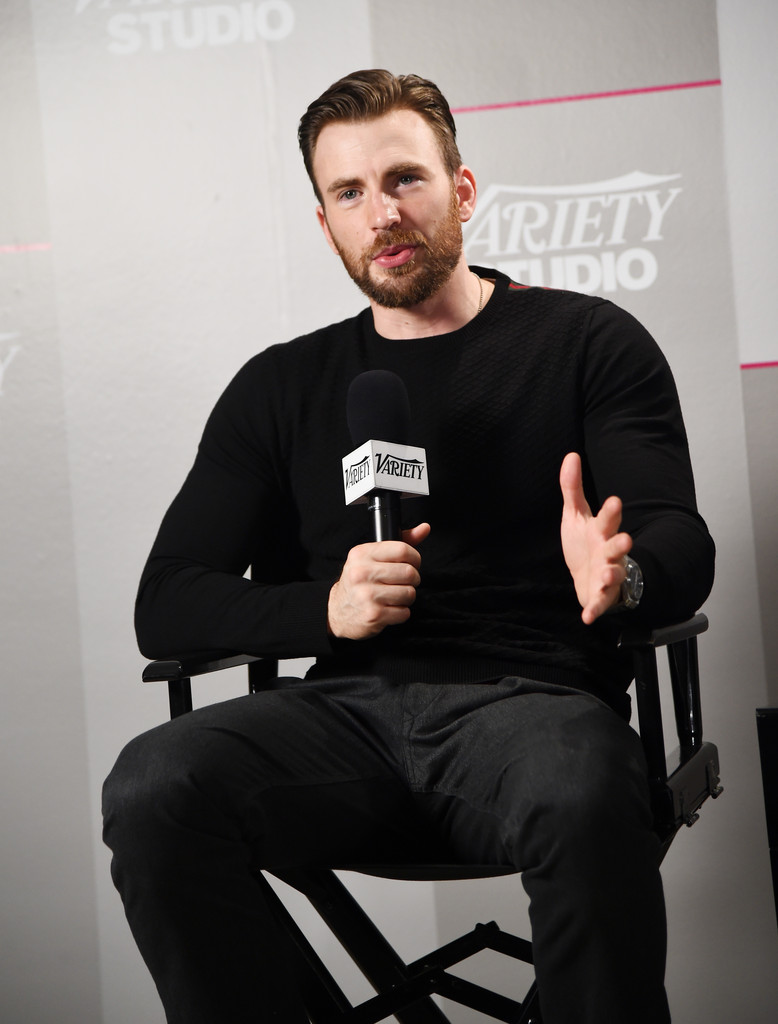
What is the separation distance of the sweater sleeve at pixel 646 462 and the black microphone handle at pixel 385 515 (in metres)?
0.30

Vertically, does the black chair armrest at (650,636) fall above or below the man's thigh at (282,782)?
above

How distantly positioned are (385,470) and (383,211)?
1.94 feet

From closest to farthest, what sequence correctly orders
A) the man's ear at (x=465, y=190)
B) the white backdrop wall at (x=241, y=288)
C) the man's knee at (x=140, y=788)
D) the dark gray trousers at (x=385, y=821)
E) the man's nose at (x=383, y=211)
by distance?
the dark gray trousers at (x=385, y=821) < the man's knee at (x=140, y=788) < the man's nose at (x=383, y=211) < the man's ear at (x=465, y=190) < the white backdrop wall at (x=241, y=288)

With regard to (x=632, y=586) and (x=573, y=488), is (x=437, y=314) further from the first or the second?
(x=632, y=586)

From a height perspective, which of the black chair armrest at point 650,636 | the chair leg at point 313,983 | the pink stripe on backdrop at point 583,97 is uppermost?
the pink stripe on backdrop at point 583,97

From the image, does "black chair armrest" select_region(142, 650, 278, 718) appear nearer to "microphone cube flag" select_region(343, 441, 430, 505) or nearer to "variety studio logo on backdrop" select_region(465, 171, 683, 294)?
"microphone cube flag" select_region(343, 441, 430, 505)

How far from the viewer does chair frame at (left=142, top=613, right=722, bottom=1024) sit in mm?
1257

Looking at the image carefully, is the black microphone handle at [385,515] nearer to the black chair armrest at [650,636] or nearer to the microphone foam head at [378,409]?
→ the microphone foam head at [378,409]

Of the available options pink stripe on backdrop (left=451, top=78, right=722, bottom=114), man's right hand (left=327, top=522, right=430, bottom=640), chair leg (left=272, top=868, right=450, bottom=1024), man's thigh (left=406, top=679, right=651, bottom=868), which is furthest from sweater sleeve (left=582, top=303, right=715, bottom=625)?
pink stripe on backdrop (left=451, top=78, right=722, bottom=114)

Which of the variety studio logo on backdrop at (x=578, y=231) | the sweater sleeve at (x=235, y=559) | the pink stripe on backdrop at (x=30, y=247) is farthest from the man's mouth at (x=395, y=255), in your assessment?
the pink stripe on backdrop at (x=30, y=247)

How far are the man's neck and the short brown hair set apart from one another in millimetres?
207

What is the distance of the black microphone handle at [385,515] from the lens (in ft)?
4.17

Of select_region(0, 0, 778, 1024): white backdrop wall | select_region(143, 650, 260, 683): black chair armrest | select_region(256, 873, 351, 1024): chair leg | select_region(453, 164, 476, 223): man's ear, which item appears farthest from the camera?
select_region(0, 0, 778, 1024): white backdrop wall

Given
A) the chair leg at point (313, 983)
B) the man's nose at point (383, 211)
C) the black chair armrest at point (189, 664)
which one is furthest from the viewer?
the man's nose at point (383, 211)
